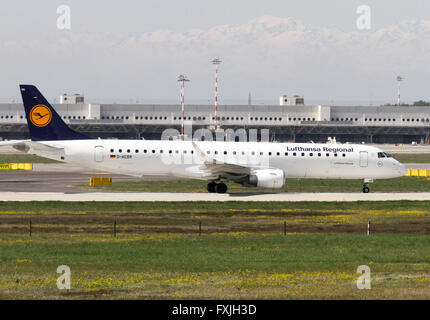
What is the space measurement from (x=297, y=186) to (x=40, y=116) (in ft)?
73.0

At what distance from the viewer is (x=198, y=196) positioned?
47844 mm

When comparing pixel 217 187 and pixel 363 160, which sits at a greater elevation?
pixel 363 160

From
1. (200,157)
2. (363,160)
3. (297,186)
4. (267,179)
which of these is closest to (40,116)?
(200,157)

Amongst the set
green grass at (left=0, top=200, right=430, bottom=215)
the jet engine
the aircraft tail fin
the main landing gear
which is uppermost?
the aircraft tail fin

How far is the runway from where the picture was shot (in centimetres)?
4559

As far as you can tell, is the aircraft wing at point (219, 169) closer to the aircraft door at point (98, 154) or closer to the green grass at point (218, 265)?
the aircraft door at point (98, 154)

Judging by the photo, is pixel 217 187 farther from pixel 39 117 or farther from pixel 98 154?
pixel 39 117

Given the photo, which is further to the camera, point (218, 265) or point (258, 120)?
point (258, 120)

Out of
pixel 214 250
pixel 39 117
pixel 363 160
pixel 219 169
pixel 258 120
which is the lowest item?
pixel 214 250

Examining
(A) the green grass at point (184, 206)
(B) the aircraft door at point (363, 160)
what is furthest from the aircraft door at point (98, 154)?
(B) the aircraft door at point (363, 160)

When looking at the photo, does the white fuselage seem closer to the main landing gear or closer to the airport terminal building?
the main landing gear

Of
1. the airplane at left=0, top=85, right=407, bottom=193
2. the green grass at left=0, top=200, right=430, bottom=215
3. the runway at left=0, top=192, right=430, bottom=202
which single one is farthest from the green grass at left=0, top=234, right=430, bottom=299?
the airplane at left=0, top=85, right=407, bottom=193

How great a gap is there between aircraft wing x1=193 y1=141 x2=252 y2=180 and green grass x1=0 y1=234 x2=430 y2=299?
16106 mm
